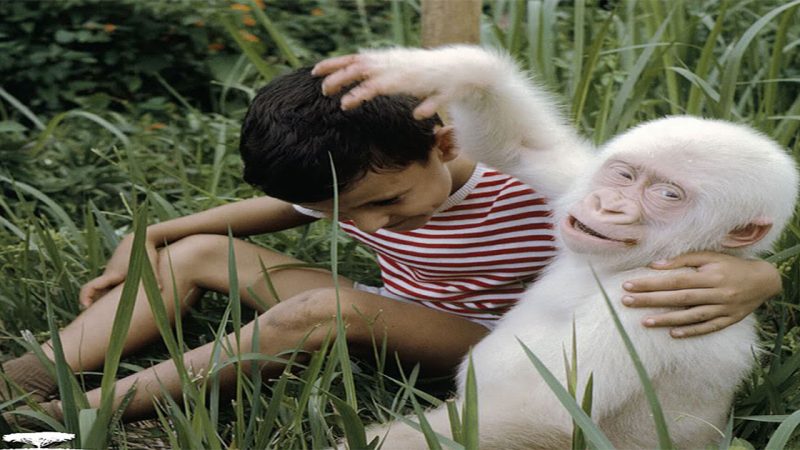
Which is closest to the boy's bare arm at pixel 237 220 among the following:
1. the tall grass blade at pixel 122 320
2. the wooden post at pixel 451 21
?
the wooden post at pixel 451 21

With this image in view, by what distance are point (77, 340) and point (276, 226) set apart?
0.64 m

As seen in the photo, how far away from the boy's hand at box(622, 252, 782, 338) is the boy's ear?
2.26 ft

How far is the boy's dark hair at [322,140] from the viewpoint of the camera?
280cm

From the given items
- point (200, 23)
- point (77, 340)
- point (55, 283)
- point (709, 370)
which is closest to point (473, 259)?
point (709, 370)

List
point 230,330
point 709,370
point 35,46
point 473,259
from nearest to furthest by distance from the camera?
point 709,370 < point 473,259 < point 230,330 < point 35,46

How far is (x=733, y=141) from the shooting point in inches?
97.2

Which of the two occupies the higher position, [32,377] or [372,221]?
[372,221]

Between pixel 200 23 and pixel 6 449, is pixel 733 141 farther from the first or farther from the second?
pixel 200 23

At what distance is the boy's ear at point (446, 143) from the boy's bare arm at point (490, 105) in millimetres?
93

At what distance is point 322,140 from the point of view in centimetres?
280

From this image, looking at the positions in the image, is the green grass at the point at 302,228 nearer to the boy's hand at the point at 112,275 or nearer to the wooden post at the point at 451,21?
the boy's hand at the point at 112,275

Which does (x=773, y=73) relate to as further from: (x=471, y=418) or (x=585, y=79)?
(x=471, y=418)

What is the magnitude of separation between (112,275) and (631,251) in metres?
1.51

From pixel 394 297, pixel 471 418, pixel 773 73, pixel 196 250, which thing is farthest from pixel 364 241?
pixel 773 73
